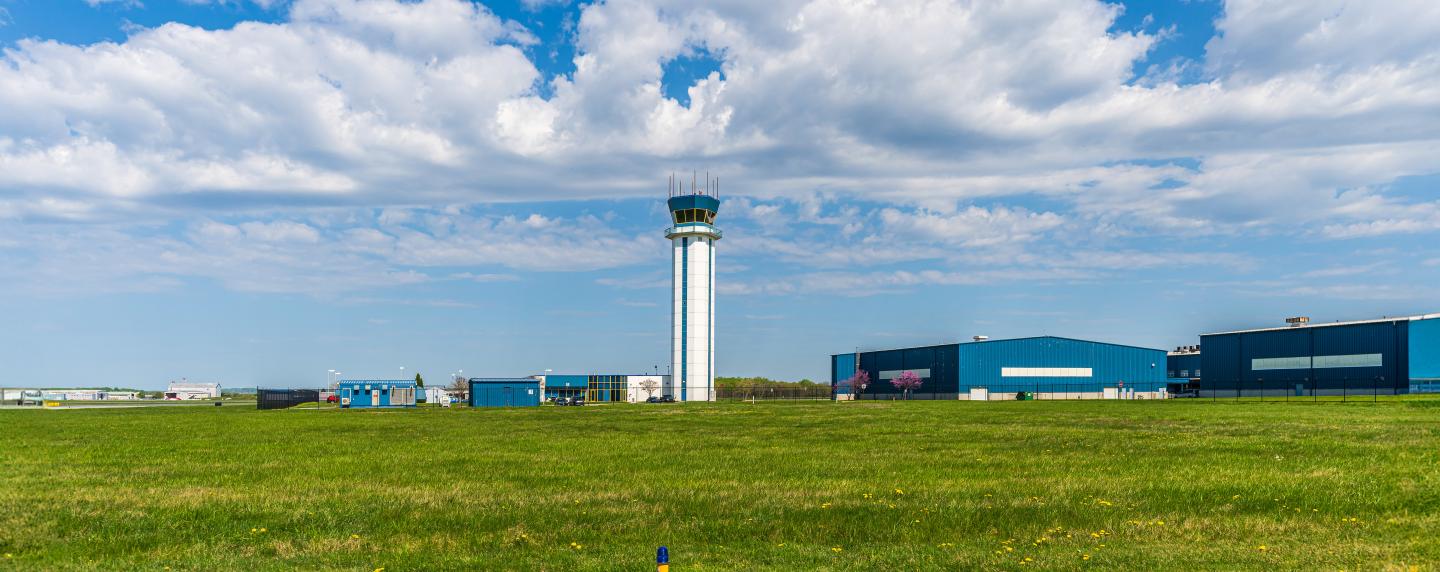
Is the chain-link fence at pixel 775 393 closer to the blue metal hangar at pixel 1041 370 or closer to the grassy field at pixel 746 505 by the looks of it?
the blue metal hangar at pixel 1041 370

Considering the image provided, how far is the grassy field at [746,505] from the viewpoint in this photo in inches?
528

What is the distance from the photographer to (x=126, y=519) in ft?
54.4

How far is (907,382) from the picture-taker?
124 m

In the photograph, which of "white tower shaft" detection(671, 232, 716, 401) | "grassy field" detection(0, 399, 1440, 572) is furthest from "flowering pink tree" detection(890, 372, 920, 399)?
"grassy field" detection(0, 399, 1440, 572)

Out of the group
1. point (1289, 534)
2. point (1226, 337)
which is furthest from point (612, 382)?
point (1289, 534)

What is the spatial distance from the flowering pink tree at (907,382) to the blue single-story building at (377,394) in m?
59.3

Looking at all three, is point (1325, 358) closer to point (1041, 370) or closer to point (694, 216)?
point (1041, 370)

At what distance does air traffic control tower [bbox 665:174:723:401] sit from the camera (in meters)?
116

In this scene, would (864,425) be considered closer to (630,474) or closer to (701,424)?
(701,424)

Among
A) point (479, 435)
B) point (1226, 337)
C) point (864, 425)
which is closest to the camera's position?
point (479, 435)

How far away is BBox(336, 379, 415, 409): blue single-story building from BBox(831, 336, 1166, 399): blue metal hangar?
60.0 metres

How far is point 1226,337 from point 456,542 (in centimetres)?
11817

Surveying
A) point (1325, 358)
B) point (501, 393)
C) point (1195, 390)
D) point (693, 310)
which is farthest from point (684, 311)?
point (1195, 390)

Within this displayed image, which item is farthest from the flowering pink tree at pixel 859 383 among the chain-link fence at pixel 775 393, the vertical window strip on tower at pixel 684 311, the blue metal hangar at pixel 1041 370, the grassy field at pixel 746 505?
the grassy field at pixel 746 505
